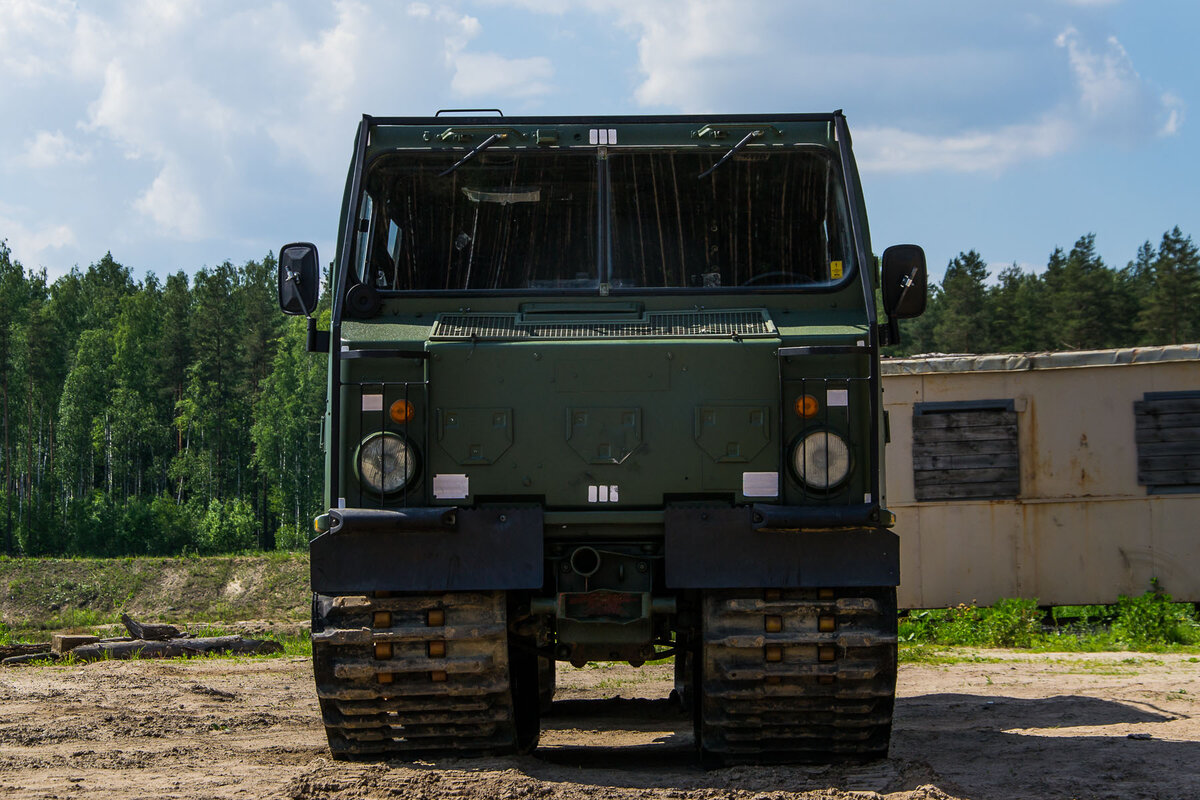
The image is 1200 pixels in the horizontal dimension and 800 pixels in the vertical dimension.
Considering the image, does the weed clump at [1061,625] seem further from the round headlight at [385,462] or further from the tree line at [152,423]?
the tree line at [152,423]

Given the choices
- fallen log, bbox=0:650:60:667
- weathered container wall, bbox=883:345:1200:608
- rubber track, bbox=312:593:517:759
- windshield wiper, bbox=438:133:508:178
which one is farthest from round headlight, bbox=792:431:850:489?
fallen log, bbox=0:650:60:667

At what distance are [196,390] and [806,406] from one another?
6146 cm

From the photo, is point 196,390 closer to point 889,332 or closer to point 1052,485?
point 1052,485

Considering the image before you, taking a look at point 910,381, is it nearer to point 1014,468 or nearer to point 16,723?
point 1014,468

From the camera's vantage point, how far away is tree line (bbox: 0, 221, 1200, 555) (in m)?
58.2

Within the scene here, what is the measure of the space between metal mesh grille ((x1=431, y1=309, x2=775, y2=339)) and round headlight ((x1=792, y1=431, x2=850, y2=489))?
55 centimetres

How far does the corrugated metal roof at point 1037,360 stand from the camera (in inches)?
589

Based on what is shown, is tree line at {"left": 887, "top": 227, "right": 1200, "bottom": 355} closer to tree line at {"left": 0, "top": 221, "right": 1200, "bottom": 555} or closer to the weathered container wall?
tree line at {"left": 0, "top": 221, "right": 1200, "bottom": 555}

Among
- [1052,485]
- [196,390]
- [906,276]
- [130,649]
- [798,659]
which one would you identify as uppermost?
[196,390]

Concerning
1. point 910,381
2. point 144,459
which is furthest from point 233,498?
point 910,381

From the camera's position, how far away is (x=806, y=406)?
6227 millimetres

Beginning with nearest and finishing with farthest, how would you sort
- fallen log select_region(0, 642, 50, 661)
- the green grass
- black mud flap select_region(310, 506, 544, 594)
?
1. black mud flap select_region(310, 506, 544, 594)
2. the green grass
3. fallen log select_region(0, 642, 50, 661)

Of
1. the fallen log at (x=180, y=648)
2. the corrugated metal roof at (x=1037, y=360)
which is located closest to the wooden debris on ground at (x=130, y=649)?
the fallen log at (x=180, y=648)

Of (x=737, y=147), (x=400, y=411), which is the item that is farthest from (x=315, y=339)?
(x=737, y=147)
